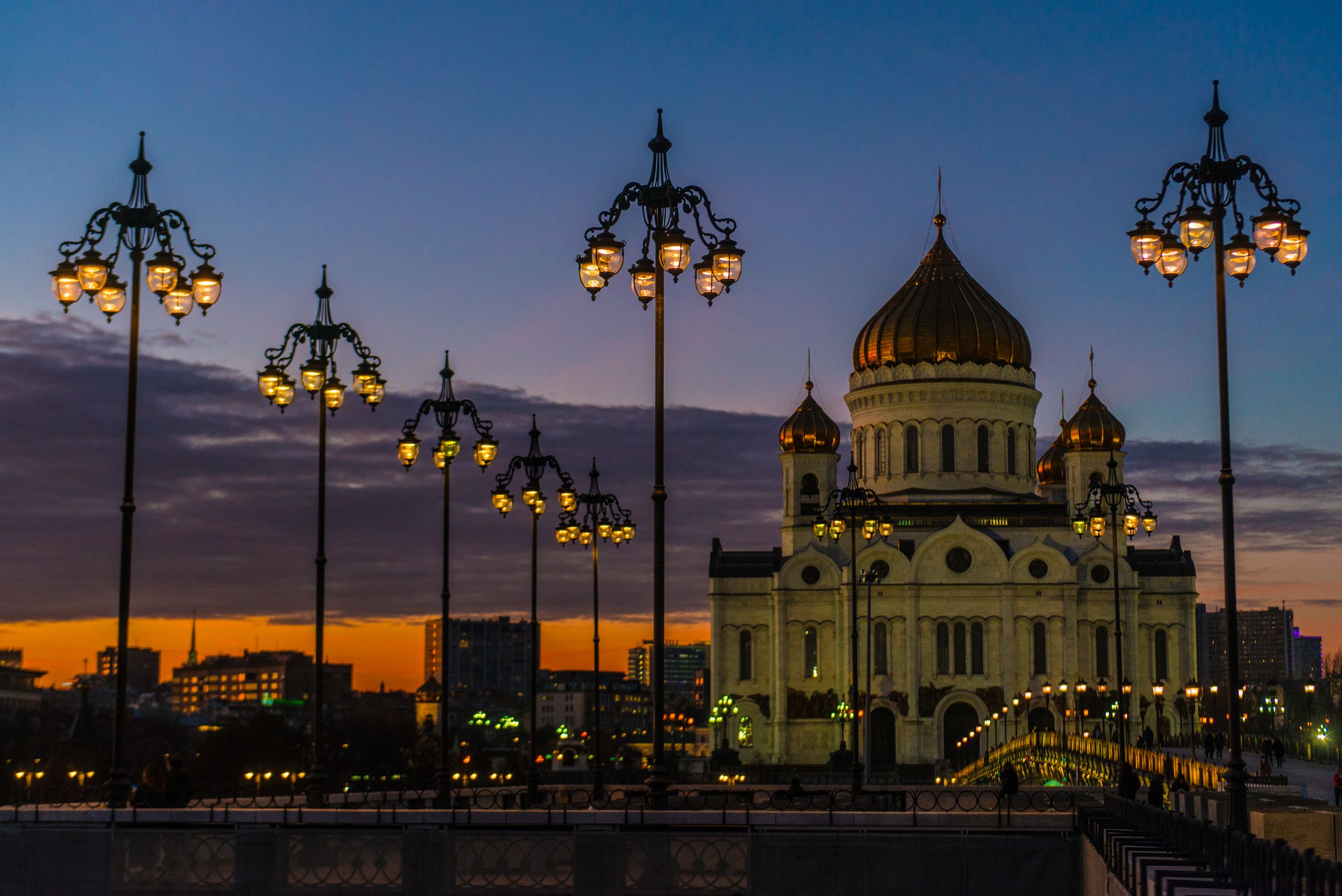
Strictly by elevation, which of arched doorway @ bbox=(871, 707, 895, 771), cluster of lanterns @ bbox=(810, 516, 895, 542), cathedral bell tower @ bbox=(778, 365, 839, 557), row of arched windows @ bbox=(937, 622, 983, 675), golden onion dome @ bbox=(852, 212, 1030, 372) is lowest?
arched doorway @ bbox=(871, 707, 895, 771)

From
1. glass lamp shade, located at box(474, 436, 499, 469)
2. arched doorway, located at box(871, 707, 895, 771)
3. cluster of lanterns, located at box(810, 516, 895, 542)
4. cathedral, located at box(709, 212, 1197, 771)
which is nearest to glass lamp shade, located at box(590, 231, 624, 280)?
glass lamp shade, located at box(474, 436, 499, 469)

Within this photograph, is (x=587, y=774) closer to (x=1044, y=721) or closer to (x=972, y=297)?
(x=1044, y=721)

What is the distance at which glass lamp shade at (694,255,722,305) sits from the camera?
22.8m

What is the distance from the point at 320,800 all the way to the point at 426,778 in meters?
12.2

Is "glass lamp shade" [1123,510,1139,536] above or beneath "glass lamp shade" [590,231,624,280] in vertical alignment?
beneath

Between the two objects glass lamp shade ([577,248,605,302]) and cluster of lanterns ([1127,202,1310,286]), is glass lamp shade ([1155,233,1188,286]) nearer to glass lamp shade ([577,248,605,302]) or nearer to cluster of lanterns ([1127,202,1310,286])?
cluster of lanterns ([1127,202,1310,286])

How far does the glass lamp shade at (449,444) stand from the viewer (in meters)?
31.9

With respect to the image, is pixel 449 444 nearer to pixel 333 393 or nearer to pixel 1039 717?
pixel 333 393

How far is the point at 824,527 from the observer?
4497 centimetres

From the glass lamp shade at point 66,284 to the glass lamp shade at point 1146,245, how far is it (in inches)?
531

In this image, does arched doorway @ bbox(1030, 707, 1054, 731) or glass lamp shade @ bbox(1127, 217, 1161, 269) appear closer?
glass lamp shade @ bbox(1127, 217, 1161, 269)

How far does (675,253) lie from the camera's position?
21.5 meters

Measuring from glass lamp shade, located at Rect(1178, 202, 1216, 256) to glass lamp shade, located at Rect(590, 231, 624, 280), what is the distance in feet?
22.5

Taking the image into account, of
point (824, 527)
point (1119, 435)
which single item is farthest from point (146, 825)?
point (1119, 435)
